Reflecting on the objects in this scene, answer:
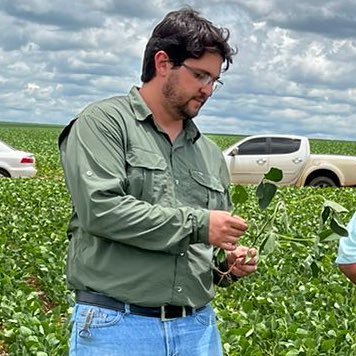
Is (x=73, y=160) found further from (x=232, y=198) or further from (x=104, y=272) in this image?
(x=232, y=198)

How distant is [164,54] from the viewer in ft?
9.21

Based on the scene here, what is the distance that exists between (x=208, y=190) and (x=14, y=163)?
17215 mm

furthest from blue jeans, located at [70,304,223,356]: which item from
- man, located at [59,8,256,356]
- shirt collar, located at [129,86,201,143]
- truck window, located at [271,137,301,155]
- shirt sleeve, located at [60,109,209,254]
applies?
truck window, located at [271,137,301,155]

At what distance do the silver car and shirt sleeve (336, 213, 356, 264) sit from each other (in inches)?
664

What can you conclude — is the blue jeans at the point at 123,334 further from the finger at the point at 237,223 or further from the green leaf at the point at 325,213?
the green leaf at the point at 325,213

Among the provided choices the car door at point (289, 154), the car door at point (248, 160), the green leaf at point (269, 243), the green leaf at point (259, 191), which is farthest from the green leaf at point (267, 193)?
the car door at point (289, 154)

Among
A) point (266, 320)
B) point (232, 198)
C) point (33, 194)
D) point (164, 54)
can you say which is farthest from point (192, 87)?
point (33, 194)

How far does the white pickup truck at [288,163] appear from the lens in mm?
20203

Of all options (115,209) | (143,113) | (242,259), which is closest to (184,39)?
(143,113)

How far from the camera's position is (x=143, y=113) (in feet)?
9.34

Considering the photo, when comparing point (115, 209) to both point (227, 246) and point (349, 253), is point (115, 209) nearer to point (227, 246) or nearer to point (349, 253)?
point (227, 246)

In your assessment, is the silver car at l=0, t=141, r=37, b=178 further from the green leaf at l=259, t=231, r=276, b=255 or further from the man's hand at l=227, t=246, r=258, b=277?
the green leaf at l=259, t=231, r=276, b=255

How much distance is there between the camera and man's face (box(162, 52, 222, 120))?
279cm

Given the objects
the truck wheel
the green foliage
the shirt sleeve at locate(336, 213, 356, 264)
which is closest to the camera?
the shirt sleeve at locate(336, 213, 356, 264)
